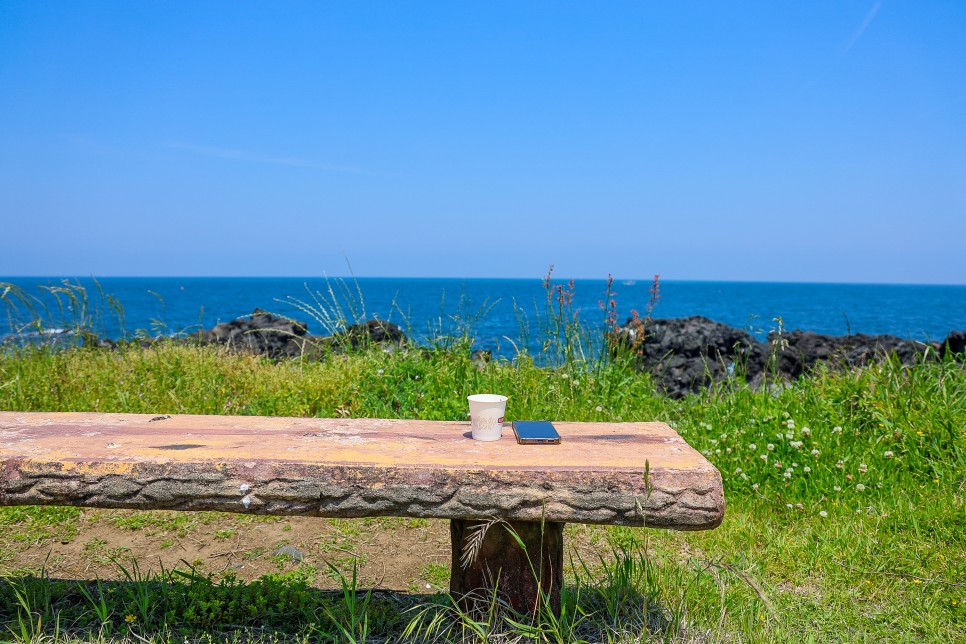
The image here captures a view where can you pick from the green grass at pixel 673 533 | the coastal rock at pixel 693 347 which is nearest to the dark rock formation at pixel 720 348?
the coastal rock at pixel 693 347

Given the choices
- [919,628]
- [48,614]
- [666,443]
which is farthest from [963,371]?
[48,614]

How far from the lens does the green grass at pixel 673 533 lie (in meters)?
2.32

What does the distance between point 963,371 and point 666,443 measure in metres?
3.63

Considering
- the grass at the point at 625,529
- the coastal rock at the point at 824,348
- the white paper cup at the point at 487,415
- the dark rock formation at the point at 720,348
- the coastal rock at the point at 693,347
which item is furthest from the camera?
the coastal rock at the point at 824,348

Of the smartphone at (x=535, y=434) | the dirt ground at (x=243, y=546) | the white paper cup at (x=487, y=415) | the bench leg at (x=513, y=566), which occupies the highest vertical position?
the white paper cup at (x=487, y=415)

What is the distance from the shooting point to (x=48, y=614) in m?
2.32

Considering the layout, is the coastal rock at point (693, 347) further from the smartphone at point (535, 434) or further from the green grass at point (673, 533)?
the smartphone at point (535, 434)

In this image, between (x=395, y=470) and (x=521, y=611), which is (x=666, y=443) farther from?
(x=395, y=470)

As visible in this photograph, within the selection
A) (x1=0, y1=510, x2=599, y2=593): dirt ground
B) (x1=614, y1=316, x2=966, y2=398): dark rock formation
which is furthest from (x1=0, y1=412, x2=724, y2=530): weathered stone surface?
(x1=614, y1=316, x2=966, y2=398): dark rock formation

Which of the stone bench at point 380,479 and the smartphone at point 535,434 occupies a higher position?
the smartphone at point 535,434

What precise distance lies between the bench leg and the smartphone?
0.26 meters

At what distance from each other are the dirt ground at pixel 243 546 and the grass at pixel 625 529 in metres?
0.03

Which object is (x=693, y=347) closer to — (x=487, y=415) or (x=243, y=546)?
(x=243, y=546)

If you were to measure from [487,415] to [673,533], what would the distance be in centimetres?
175
